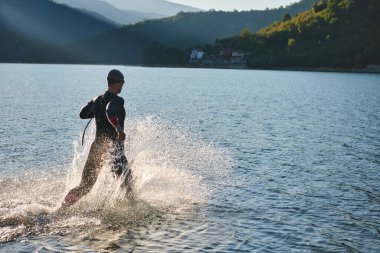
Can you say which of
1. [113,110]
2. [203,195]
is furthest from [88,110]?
[203,195]

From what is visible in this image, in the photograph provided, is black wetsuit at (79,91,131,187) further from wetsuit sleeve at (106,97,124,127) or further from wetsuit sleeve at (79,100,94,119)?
wetsuit sleeve at (106,97,124,127)

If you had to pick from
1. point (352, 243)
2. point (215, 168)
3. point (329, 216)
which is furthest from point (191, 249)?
point (215, 168)

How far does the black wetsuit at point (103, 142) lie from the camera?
467 inches

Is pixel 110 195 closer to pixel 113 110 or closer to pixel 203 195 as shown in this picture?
pixel 113 110

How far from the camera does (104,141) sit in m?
12.1

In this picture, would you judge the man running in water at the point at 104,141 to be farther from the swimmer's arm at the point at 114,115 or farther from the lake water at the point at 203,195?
the lake water at the point at 203,195

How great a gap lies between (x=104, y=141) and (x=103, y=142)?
0.12ft

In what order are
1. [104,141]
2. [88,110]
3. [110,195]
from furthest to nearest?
[110,195]
[88,110]
[104,141]

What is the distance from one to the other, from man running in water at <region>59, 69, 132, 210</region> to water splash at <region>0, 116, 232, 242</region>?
27 cm

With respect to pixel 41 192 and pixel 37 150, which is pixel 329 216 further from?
pixel 37 150

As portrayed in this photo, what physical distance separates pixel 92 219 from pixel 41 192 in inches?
137

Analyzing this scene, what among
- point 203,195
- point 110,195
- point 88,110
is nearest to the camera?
point 88,110

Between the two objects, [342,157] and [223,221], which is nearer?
[223,221]

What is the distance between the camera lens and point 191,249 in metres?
11.0
